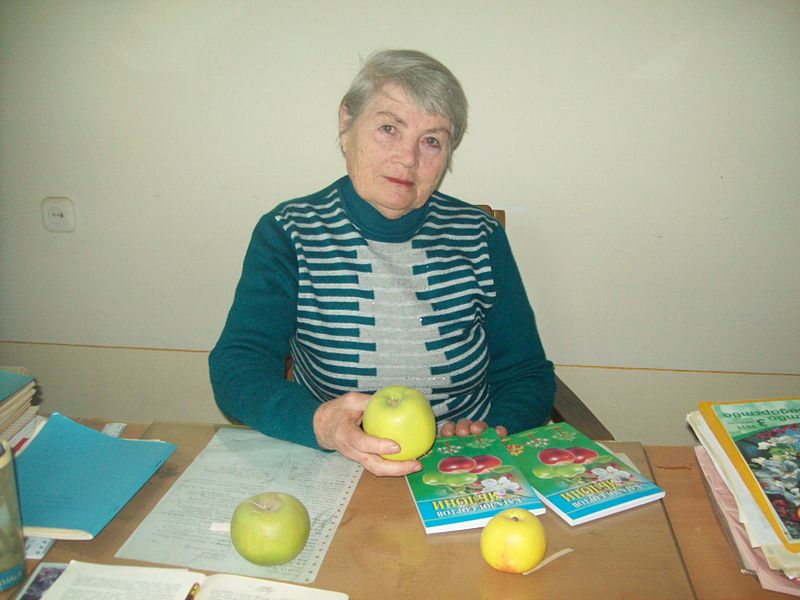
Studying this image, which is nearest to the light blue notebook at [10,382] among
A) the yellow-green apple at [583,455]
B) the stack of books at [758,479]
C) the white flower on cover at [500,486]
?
the white flower on cover at [500,486]

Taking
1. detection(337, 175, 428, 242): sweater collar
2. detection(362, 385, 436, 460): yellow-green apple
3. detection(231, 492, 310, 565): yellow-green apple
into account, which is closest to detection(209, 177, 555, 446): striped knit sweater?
detection(337, 175, 428, 242): sweater collar

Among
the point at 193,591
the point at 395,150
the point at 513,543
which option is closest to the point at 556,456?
the point at 513,543

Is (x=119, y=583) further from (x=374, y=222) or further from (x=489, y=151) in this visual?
(x=489, y=151)

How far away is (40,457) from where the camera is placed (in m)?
1.04

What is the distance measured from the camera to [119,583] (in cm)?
80

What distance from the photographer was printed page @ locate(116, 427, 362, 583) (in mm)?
851

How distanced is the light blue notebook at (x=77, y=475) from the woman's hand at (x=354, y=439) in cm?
30

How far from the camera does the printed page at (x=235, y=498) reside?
0.85 metres

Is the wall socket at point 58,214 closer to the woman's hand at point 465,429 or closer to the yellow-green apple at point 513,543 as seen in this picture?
the woman's hand at point 465,429

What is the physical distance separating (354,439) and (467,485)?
21 cm

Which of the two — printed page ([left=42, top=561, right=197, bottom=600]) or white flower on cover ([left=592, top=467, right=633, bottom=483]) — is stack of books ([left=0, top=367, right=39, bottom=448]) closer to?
printed page ([left=42, top=561, right=197, bottom=600])

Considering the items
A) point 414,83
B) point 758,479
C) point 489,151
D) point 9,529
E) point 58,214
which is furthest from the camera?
point 58,214

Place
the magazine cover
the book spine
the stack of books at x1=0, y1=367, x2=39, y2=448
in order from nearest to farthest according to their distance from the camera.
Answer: the book spine
the magazine cover
the stack of books at x1=0, y1=367, x2=39, y2=448

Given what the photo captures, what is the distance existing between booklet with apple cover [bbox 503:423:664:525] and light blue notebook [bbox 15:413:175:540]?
68 cm
